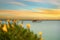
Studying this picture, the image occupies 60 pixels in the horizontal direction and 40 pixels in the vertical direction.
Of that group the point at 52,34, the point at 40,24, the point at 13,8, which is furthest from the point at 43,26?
the point at 13,8

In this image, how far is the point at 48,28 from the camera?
1.41 metres

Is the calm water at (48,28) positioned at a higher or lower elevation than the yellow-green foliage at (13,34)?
lower

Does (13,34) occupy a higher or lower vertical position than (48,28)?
higher

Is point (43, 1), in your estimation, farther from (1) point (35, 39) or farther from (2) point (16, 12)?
(1) point (35, 39)

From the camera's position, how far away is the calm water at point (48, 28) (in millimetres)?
1385

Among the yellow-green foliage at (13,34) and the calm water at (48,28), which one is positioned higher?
the yellow-green foliage at (13,34)

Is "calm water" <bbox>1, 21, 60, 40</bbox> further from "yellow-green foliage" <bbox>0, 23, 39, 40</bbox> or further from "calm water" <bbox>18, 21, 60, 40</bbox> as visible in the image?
"yellow-green foliage" <bbox>0, 23, 39, 40</bbox>

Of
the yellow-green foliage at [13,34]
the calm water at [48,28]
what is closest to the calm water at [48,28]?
the calm water at [48,28]

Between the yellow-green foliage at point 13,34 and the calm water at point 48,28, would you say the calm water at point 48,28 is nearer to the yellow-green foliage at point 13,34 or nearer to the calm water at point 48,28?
the calm water at point 48,28

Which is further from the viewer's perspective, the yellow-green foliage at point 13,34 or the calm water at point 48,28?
the calm water at point 48,28

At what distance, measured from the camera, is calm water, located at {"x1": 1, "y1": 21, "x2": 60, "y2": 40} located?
1385 millimetres

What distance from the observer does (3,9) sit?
137 cm

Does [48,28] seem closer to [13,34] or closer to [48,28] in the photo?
[48,28]

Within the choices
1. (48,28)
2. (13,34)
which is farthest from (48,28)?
(13,34)
